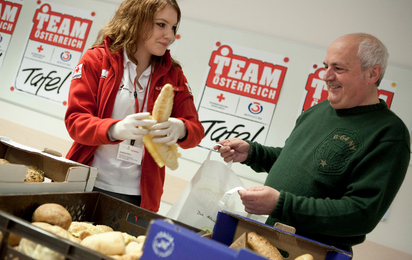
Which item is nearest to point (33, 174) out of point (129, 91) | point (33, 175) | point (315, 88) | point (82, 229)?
point (33, 175)

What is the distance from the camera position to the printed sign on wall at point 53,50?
315 centimetres

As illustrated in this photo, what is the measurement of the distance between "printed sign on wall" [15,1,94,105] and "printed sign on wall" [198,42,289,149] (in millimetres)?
1339

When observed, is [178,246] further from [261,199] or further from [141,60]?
[141,60]

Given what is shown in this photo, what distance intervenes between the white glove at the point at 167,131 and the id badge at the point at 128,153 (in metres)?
0.22

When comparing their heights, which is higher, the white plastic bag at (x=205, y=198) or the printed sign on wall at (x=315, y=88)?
the printed sign on wall at (x=315, y=88)

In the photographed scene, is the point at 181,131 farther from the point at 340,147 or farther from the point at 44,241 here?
the point at 44,241

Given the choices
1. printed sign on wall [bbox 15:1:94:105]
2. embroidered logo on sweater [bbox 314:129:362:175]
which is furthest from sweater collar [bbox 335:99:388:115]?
printed sign on wall [bbox 15:1:94:105]

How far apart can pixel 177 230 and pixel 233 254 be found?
0.11 m

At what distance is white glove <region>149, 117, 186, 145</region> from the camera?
116cm

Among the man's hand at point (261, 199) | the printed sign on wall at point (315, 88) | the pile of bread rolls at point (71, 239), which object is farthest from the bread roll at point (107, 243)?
the printed sign on wall at point (315, 88)

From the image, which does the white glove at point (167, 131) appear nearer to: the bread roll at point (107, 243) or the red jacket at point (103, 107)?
the red jacket at point (103, 107)

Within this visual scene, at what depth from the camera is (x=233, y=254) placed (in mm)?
566

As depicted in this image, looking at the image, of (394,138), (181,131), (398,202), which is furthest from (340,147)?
(398,202)

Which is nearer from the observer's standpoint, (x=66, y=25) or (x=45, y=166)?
(x=45, y=166)
